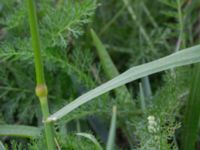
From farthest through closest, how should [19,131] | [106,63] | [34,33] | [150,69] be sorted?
[106,63] < [19,131] < [150,69] < [34,33]

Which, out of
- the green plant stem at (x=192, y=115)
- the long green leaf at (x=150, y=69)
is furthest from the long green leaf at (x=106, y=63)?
the long green leaf at (x=150, y=69)

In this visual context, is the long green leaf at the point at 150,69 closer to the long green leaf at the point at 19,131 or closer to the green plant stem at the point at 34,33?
the green plant stem at the point at 34,33

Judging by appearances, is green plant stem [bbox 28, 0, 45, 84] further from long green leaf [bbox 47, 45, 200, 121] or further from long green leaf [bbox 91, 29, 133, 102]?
long green leaf [bbox 91, 29, 133, 102]

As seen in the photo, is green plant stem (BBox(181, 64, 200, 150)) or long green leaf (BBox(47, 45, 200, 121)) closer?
long green leaf (BBox(47, 45, 200, 121))

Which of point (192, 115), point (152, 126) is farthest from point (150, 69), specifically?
point (192, 115)

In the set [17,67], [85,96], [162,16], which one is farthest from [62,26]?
[162,16]

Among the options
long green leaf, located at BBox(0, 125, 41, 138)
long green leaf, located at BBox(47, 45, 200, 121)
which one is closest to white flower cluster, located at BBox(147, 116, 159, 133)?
long green leaf, located at BBox(47, 45, 200, 121)

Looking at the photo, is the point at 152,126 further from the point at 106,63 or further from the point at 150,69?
the point at 106,63
